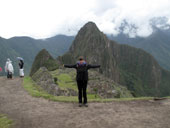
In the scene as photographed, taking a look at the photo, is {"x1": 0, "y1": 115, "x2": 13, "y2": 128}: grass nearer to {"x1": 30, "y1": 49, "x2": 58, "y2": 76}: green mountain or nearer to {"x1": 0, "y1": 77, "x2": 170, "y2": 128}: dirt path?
{"x1": 0, "y1": 77, "x2": 170, "y2": 128}: dirt path

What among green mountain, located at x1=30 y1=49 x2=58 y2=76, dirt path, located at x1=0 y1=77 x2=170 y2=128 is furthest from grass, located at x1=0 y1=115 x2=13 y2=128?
green mountain, located at x1=30 y1=49 x2=58 y2=76

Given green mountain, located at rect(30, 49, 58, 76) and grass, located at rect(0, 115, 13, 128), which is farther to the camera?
green mountain, located at rect(30, 49, 58, 76)

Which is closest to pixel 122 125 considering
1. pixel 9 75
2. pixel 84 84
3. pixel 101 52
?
pixel 84 84

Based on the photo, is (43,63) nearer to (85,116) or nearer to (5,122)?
(5,122)

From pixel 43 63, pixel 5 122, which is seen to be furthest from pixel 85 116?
pixel 43 63

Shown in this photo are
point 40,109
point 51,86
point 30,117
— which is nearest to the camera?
point 30,117

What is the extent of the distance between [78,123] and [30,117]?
2.63m

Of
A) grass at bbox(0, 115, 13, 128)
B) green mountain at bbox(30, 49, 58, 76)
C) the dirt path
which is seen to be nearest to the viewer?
the dirt path

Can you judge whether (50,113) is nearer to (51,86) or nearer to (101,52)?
(51,86)

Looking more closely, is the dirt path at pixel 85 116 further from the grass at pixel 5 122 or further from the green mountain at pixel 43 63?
the green mountain at pixel 43 63

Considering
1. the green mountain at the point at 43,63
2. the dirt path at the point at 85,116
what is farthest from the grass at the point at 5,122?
the green mountain at the point at 43,63

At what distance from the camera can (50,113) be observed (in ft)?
28.8

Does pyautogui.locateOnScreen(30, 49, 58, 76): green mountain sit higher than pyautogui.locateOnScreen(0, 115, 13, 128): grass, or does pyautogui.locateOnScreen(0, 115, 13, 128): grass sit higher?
pyautogui.locateOnScreen(30, 49, 58, 76): green mountain

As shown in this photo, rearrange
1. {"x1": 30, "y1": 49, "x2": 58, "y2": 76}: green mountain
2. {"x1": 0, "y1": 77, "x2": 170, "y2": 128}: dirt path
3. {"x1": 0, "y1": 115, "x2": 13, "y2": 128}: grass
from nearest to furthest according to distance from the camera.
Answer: {"x1": 0, "y1": 77, "x2": 170, "y2": 128}: dirt path
{"x1": 0, "y1": 115, "x2": 13, "y2": 128}: grass
{"x1": 30, "y1": 49, "x2": 58, "y2": 76}: green mountain
